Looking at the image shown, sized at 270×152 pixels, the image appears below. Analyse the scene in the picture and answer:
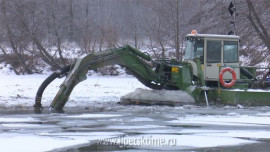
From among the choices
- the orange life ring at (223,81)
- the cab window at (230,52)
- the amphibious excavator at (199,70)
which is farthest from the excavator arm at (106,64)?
the cab window at (230,52)

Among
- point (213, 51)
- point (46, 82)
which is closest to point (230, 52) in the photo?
point (213, 51)

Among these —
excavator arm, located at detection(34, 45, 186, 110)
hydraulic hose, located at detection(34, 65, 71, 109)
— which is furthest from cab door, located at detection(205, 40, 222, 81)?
hydraulic hose, located at detection(34, 65, 71, 109)

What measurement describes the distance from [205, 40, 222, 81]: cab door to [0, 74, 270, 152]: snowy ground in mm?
1640

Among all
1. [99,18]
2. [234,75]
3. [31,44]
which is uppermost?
[99,18]

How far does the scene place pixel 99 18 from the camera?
163ft

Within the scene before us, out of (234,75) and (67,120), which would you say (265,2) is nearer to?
(234,75)

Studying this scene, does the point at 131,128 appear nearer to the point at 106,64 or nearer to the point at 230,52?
the point at 106,64

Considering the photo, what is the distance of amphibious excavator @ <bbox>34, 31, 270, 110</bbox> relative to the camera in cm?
1795

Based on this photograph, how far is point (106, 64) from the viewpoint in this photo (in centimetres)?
1747

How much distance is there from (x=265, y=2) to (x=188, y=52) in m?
15.2

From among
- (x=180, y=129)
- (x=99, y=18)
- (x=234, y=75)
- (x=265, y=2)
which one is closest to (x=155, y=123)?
(x=180, y=129)

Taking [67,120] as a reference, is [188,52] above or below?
above

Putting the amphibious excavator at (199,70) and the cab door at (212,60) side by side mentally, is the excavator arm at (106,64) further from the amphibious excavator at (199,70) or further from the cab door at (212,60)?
the cab door at (212,60)

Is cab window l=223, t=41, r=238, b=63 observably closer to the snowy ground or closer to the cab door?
the cab door
